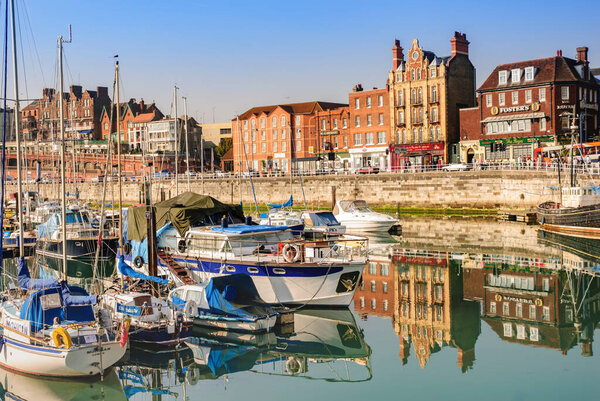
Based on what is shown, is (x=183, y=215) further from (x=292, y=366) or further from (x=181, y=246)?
(x=292, y=366)

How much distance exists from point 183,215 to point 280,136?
219ft

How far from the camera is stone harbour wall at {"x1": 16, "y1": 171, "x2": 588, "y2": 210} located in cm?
5925

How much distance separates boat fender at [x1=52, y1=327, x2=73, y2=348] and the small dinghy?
19.0ft

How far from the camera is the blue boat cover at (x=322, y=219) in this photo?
1845 inches

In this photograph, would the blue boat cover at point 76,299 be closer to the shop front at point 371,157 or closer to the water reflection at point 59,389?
the water reflection at point 59,389

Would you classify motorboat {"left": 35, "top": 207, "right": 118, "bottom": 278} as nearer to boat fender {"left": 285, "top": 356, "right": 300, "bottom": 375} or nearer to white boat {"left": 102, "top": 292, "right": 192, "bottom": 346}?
white boat {"left": 102, "top": 292, "right": 192, "bottom": 346}

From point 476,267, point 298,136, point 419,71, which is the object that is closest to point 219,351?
point 476,267

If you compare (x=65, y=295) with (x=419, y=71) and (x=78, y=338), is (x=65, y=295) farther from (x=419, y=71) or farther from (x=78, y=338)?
(x=419, y=71)

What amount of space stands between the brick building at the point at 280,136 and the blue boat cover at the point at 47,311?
7149 centimetres

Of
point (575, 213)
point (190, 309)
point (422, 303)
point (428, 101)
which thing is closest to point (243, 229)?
point (190, 309)

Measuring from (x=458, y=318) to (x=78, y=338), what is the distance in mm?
15228

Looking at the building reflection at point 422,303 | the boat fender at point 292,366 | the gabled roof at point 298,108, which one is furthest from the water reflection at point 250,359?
the gabled roof at point 298,108

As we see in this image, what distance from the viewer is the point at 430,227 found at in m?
55.8

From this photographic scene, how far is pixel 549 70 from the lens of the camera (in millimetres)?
72062
